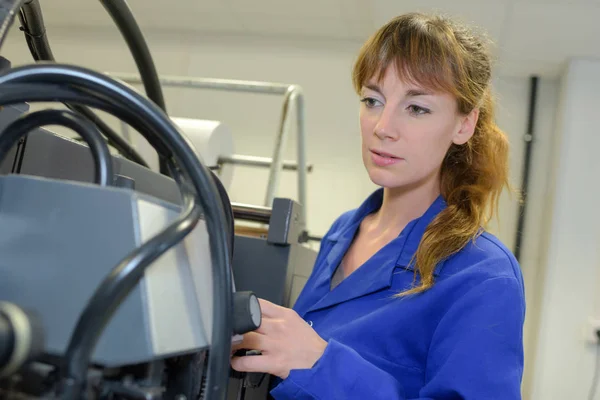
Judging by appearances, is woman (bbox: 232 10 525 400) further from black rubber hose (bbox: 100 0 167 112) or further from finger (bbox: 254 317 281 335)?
black rubber hose (bbox: 100 0 167 112)

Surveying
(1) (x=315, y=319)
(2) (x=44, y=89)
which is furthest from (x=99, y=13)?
(2) (x=44, y=89)

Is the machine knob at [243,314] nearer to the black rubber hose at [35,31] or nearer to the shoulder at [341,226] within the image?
the black rubber hose at [35,31]

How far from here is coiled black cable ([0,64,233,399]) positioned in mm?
346

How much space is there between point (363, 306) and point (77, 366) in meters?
0.58

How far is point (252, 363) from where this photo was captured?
582 mm

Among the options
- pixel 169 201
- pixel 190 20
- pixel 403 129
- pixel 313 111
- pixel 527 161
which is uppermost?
pixel 190 20

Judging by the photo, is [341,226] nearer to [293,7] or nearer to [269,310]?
[269,310]

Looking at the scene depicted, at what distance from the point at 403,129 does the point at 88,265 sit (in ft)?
2.02

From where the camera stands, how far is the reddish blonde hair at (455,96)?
2.65ft

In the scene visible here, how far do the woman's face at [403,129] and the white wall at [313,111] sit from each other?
2.56 m

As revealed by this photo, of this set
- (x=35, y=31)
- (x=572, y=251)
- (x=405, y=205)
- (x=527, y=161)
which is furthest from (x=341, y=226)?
(x=527, y=161)

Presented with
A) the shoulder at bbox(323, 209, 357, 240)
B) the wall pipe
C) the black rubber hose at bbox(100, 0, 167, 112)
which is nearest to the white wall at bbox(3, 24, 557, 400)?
the wall pipe

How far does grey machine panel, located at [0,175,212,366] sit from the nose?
1.77 ft

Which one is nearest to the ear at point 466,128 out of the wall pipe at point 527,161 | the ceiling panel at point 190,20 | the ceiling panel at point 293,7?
the ceiling panel at point 293,7
